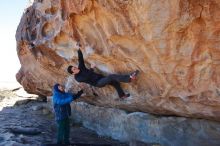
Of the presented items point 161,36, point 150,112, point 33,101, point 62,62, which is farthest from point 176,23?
point 33,101

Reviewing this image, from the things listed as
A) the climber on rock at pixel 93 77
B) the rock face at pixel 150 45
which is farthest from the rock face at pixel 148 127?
the climber on rock at pixel 93 77

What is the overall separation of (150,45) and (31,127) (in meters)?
5.62

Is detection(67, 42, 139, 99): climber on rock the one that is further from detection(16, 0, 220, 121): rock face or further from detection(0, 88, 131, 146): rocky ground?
detection(0, 88, 131, 146): rocky ground

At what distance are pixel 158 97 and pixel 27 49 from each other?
18.0ft

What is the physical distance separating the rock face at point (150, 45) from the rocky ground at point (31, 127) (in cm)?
120

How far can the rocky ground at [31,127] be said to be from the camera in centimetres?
1054

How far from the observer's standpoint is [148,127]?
32.0 ft

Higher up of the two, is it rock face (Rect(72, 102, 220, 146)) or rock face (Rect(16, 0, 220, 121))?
rock face (Rect(16, 0, 220, 121))

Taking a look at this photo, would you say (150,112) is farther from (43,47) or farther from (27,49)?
(27,49)

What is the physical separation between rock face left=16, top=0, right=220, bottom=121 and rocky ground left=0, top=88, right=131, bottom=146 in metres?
1.20

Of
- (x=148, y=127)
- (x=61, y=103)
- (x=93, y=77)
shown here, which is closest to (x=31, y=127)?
(x=61, y=103)

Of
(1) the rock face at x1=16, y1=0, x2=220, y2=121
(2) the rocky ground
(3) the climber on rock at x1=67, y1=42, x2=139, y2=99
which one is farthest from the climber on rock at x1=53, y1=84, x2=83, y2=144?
(2) the rocky ground

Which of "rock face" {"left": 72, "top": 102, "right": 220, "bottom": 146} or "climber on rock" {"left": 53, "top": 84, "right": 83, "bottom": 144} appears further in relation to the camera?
"climber on rock" {"left": 53, "top": 84, "right": 83, "bottom": 144}

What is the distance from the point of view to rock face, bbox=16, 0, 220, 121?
729 cm
